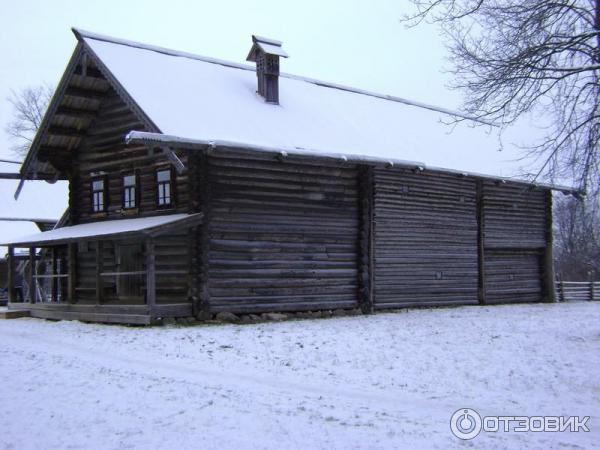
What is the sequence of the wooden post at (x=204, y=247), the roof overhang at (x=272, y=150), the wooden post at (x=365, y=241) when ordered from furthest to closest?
the wooden post at (x=365, y=241) → the wooden post at (x=204, y=247) → the roof overhang at (x=272, y=150)

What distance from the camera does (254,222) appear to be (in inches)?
762

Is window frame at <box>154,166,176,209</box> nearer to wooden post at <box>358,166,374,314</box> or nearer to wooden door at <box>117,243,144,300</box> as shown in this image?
wooden door at <box>117,243,144,300</box>

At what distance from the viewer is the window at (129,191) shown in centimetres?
2111

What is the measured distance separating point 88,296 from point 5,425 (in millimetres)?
A: 15444

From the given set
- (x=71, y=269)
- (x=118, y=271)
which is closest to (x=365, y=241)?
(x=118, y=271)

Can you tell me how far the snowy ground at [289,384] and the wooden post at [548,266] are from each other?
12.4 metres

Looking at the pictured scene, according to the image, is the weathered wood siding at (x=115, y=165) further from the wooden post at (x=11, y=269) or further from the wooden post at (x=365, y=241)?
the wooden post at (x=365, y=241)

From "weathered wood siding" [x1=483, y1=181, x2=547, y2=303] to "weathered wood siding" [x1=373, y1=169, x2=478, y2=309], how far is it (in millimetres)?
1068

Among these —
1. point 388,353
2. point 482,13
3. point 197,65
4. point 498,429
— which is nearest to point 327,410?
point 498,429

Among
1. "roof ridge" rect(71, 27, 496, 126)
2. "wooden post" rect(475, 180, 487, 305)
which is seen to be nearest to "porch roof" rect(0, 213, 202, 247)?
"roof ridge" rect(71, 27, 496, 126)

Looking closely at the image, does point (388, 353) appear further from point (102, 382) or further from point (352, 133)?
point (352, 133)

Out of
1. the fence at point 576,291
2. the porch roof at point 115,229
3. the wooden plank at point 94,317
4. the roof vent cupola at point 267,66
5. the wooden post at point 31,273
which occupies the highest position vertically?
the roof vent cupola at point 267,66

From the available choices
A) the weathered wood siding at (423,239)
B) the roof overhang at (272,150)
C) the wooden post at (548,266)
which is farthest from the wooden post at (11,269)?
the wooden post at (548,266)

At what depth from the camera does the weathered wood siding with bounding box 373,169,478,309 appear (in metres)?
22.6
